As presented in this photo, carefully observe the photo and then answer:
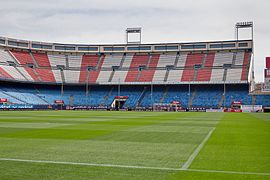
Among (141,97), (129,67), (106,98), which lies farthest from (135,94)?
(129,67)

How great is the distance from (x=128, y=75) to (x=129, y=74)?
0.49 metres

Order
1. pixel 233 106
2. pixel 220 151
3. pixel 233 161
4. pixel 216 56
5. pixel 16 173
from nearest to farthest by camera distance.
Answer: pixel 16 173, pixel 233 161, pixel 220 151, pixel 233 106, pixel 216 56

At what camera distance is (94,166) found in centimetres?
813

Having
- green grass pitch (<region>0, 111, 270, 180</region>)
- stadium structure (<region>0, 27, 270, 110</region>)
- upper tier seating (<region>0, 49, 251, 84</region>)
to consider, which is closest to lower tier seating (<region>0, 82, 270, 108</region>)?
stadium structure (<region>0, 27, 270, 110</region>)

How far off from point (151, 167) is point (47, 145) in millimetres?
5291

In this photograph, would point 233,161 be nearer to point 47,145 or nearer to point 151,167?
point 151,167

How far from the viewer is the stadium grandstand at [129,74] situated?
7519 centimetres

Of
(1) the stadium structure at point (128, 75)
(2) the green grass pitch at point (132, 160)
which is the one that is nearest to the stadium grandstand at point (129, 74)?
(1) the stadium structure at point (128, 75)

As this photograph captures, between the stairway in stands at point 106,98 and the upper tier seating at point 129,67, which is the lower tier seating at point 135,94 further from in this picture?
the upper tier seating at point 129,67

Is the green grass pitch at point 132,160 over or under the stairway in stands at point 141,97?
under

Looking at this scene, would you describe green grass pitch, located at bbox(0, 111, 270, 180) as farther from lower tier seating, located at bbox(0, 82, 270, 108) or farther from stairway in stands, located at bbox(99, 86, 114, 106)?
stairway in stands, located at bbox(99, 86, 114, 106)

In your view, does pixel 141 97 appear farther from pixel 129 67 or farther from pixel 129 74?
pixel 129 67

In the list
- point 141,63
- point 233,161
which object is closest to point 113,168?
point 233,161

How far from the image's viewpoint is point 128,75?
84.1 meters
